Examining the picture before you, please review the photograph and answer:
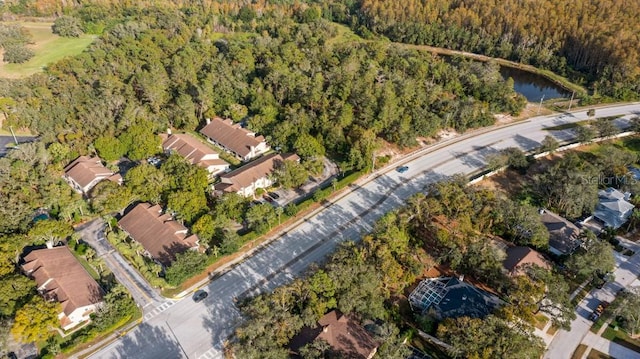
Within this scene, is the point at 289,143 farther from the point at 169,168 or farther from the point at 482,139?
the point at 482,139

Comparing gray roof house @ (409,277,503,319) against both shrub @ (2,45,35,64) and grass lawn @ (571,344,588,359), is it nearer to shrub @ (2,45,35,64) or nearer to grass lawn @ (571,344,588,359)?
grass lawn @ (571,344,588,359)

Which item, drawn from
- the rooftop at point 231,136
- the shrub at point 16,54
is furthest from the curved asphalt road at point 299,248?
the shrub at point 16,54

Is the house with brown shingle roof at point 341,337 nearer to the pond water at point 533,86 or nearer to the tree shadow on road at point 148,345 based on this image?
the tree shadow on road at point 148,345

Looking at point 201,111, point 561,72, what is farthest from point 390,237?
point 561,72

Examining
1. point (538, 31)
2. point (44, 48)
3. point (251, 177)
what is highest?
point (44, 48)

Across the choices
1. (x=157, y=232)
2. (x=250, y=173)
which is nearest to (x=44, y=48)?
(x=250, y=173)

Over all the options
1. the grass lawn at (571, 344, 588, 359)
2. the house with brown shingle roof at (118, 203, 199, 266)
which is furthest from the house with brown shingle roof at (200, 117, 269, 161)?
the grass lawn at (571, 344, 588, 359)
